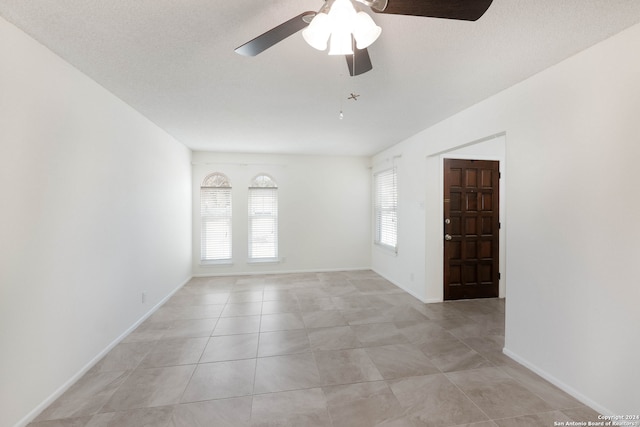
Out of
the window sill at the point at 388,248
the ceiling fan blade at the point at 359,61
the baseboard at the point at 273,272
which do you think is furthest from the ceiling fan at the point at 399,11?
the baseboard at the point at 273,272

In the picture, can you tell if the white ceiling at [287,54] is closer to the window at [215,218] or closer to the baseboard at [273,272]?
the window at [215,218]

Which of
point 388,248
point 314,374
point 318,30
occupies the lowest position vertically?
point 314,374

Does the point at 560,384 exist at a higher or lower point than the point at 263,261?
lower

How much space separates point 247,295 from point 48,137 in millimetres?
3062

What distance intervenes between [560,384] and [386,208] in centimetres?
352

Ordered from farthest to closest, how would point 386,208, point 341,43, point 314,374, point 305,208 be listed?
point 305,208 < point 386,208 < point 314,374 < point 341,43

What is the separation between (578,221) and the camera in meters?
1.86

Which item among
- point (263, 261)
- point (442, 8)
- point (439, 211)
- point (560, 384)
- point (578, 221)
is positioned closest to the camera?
point (442, 8)

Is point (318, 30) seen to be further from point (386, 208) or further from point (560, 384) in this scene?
point (386, 208)

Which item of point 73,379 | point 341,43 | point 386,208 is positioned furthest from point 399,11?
point 386,208

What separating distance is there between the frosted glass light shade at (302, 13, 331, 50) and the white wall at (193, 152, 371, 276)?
4238mm

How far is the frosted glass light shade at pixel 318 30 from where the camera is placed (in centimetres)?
116

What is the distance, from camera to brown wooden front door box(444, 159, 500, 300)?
12.5 ft

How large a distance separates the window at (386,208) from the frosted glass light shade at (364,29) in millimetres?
3654
